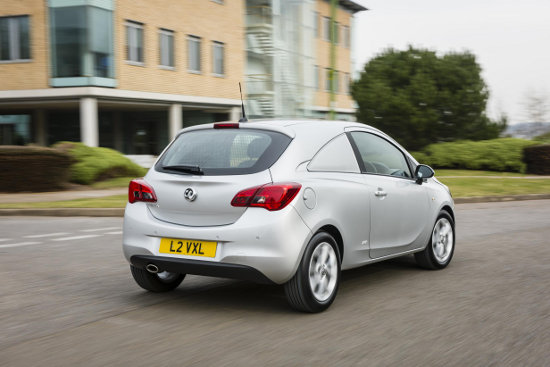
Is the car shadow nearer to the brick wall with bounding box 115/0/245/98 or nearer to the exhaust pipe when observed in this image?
the exhaust pipe

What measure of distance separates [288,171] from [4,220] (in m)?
9.59

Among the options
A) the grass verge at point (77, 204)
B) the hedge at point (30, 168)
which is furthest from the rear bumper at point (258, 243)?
the hedge at point (30, 168)

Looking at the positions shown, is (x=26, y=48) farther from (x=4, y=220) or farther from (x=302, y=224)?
(x=302, y=224)

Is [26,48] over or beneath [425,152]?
over

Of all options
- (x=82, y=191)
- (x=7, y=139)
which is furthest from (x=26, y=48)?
(x=82, y=191)

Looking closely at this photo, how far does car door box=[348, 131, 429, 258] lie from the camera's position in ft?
20.4

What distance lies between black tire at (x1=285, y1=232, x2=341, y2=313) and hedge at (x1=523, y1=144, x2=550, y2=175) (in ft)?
76.3

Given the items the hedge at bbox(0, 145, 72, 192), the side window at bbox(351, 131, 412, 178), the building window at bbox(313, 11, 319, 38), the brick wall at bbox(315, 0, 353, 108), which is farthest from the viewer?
the brick wall at bbox(315, 0, 353, 108)

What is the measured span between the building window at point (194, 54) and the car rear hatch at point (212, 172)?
26961 mm

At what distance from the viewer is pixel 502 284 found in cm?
654

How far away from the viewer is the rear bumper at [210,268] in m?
5.08

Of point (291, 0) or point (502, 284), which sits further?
point (291, 0)

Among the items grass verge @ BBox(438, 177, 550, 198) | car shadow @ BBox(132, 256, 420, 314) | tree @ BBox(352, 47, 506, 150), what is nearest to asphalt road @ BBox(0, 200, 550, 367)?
car shadow @ BBox(132, 256, 420, 314)

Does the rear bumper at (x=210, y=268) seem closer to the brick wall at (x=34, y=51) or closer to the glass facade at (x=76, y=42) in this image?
the glass facade at (x=76, y=42)
